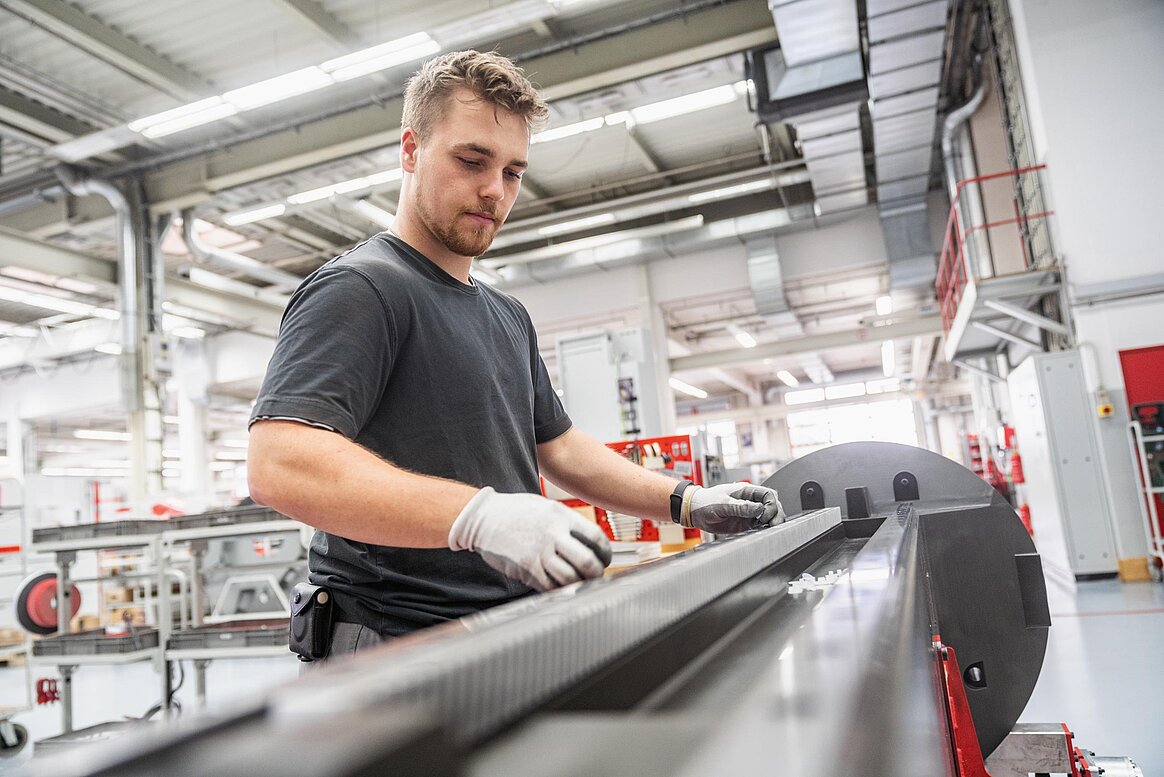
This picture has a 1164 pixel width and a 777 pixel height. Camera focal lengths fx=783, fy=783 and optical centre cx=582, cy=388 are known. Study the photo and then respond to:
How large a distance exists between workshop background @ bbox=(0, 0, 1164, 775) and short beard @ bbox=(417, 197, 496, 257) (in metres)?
2.44

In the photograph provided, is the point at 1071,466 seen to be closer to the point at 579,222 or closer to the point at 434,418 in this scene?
the point at 579,222

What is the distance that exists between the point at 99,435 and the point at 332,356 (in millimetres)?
15893

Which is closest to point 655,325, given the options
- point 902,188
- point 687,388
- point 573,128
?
point 902,188

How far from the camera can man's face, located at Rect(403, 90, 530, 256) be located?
49.7 inches

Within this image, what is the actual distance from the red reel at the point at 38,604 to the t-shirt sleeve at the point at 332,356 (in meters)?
4.63

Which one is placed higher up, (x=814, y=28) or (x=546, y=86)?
(x=546, y=86)

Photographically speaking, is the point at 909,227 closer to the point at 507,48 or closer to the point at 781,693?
the point at 507,48

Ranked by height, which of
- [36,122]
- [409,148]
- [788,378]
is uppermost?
[36,122]

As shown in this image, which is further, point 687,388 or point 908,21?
point 687,388

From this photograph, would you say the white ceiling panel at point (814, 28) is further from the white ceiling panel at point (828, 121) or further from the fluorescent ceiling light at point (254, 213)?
the fluorescent ceiling light at point (254, 213)

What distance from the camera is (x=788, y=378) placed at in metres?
18.9

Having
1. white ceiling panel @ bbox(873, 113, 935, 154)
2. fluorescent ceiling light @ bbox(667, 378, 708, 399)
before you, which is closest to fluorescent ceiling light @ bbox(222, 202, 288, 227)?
white ceiling panel @ bbox(873, 113, 935, 154)

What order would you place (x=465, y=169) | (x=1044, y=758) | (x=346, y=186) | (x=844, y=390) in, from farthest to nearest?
(x=844, y=390) → (x=346, y=186) → (x=1044, y=758) → (x=465, y=169)

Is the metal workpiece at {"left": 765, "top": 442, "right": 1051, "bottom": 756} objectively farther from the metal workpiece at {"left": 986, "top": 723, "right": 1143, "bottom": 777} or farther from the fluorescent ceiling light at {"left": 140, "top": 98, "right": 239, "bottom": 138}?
the fluorescent ceiling light at {"left": 140, "top": 98, "right": 239, "bottom": 138}
